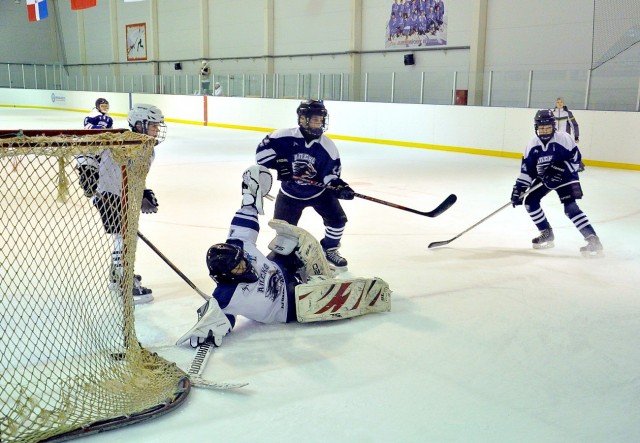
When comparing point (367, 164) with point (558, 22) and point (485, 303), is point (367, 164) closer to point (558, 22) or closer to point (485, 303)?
point (558, 22)

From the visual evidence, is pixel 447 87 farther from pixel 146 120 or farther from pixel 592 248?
pixel 146 120

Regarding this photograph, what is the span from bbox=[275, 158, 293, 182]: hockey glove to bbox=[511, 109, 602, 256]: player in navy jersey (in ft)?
5.70

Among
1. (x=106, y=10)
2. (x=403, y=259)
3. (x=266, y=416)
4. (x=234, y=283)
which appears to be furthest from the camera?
(x=106, y=10)

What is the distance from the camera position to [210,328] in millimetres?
2670

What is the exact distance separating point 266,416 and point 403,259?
7.60ft

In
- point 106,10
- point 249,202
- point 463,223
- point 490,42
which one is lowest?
point 463,223

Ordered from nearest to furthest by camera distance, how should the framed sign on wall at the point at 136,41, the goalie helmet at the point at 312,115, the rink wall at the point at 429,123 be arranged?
the goalie helmet at the point at 312,115
the rink wall at the point at 429,123
the framed sign on wall at the point at 136,41

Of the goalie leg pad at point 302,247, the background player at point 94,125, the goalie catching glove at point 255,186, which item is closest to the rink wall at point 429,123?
the background player at point 94,125

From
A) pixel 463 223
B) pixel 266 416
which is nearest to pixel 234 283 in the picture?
pixel 266 416

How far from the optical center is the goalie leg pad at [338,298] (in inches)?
114

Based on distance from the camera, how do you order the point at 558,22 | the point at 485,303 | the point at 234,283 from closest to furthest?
the point at 234,283, the point at 485,303, the point at 558,22

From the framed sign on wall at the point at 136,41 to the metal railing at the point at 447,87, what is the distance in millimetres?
3045

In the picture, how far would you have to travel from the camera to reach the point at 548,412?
7.12ft

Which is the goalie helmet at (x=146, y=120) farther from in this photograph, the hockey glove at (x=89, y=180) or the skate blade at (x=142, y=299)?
the skate blade at (x=142, y=299)
